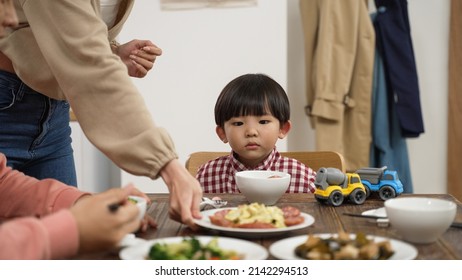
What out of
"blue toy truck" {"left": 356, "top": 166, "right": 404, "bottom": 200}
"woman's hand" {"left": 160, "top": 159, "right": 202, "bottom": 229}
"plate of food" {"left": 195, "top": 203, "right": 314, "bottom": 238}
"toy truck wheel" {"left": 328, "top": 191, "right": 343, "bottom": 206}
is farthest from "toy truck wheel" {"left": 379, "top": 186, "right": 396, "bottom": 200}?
"woman's hand" {"left": 160, "top": 159, "right": 202, "bottom": 229}

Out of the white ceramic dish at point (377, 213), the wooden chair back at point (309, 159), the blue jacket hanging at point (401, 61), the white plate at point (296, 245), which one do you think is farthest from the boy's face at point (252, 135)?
the blue jacket hanging at point (401, 61)

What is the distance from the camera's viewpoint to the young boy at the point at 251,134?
1523 millimetres

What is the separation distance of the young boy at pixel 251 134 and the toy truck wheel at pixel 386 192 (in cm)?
38

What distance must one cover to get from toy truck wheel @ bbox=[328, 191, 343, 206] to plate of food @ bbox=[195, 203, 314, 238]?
182 mm

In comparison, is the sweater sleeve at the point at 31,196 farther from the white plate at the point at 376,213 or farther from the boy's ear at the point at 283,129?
the boy's ear at the point at 283,129

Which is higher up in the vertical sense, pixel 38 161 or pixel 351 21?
pixel 351 21

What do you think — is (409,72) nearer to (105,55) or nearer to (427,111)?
(427,111)

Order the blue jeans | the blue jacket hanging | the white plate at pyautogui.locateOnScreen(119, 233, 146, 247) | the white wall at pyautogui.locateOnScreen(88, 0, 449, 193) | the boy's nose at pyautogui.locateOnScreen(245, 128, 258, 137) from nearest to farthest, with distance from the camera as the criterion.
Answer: the white plate at pyautogui.locateOnScreen(119, 233, 146, 247), the blue jeans, the boy's nose at pyautogui.locateOnScreen(245, 128, 258, 137), the white wall at pyautogui.locateOnScreen(88, 0, 449, 193), the blue jacket hanging

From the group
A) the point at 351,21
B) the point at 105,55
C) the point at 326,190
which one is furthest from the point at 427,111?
the point at 105,55

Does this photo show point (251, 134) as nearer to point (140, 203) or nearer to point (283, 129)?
point (283, 129)

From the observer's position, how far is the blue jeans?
121 centimetres

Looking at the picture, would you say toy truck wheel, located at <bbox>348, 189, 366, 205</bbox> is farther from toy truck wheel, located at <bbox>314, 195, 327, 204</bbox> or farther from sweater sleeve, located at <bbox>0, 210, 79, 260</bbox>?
sweater sleeve, located at <bbox>0, 210, 79, 260</bbox>
